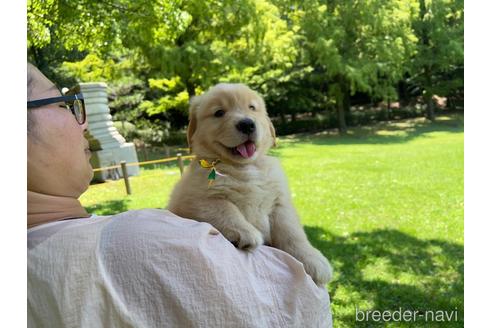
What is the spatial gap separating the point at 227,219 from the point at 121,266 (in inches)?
20.0

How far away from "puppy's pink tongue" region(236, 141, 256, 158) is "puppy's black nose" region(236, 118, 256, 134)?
4 cm

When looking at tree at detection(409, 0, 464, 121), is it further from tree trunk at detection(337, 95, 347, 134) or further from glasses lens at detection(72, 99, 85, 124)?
glasses lens at detection(72, 99, 85, 124)

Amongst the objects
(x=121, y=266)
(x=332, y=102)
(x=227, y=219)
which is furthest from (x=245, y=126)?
(x=332, y=102)

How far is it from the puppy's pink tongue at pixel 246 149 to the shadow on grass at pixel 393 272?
198cm

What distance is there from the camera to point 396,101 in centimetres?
2016

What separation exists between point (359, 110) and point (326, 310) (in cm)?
2001

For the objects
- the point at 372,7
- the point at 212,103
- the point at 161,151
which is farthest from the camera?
the point at 372,7

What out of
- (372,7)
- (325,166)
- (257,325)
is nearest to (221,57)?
(325,166)

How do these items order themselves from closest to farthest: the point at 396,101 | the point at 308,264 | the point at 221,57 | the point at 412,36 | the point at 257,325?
1. the point at 257,325
2. the point at 308,264
3. the point at 221,57
4. the point at 412,36
5. the point at 396,101

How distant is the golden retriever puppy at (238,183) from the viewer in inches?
56.0

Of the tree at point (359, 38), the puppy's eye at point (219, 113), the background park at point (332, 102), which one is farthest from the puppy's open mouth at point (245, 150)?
the tree at point (359, 38)

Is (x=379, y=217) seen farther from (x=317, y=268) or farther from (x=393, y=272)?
(x=317, y=268)

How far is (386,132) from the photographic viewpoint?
1722cm
